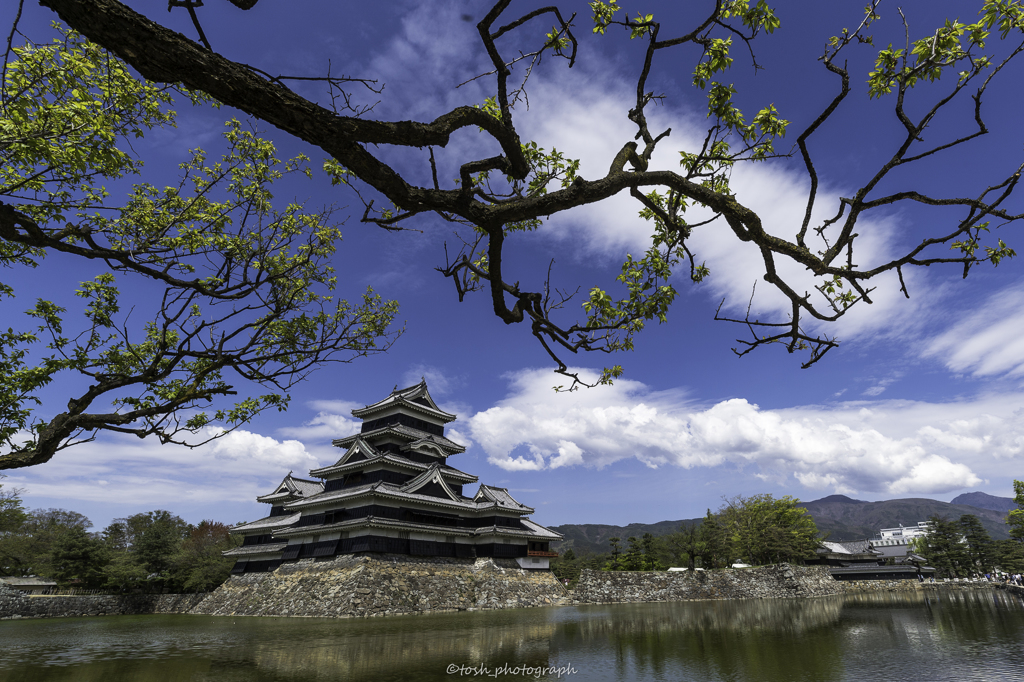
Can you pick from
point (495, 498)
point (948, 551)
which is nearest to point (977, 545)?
point (948, 551)

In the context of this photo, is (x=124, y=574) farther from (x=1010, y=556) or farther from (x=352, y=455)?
(x=1010, y=556)

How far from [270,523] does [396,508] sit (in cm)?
1033

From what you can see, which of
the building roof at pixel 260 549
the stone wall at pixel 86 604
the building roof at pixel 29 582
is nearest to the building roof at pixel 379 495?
the building roof at pixel 260 549

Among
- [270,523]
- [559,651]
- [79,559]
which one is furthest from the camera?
[79,559]

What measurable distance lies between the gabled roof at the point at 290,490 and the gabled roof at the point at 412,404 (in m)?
6.15

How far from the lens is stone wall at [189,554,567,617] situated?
19.6m

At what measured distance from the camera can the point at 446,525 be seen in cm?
2544

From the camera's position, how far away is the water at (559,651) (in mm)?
7336

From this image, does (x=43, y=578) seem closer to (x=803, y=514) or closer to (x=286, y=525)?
(x=286, y=525)

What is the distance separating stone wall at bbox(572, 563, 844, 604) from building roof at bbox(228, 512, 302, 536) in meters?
17.0

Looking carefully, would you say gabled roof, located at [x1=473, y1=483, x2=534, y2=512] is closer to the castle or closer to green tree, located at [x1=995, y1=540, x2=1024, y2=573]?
the castle

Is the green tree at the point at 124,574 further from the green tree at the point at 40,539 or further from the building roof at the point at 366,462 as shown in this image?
the building roof at the point at 366,462

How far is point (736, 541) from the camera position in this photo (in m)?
37.2

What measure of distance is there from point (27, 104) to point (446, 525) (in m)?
23.9
